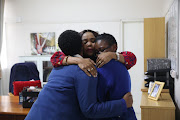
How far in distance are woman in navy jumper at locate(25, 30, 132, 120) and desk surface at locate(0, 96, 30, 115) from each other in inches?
39.1

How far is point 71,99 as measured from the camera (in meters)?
1.22

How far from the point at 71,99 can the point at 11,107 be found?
1.41 meters

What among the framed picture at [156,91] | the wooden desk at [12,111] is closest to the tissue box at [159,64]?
the framed picture at [156,91]

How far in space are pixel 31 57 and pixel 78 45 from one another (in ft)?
12.4

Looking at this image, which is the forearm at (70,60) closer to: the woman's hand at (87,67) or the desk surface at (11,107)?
the woman's hand at (87,67)

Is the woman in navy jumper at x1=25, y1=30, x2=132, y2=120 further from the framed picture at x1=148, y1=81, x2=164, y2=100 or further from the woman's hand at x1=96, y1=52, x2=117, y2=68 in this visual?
the framed picture at x1=148, y1=81, x2=164, y2=100

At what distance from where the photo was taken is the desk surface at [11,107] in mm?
2164

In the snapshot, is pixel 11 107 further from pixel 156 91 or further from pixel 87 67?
pixel 156 91

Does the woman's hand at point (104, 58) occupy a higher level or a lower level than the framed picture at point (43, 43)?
lower

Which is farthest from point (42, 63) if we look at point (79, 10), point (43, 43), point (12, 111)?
point (12, 111)

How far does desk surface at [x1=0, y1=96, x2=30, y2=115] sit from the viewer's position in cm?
216

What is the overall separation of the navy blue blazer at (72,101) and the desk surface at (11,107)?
99 cm

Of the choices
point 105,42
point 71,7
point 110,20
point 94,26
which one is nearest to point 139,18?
point 110,20

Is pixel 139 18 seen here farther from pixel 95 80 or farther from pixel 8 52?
pixel 95 80
